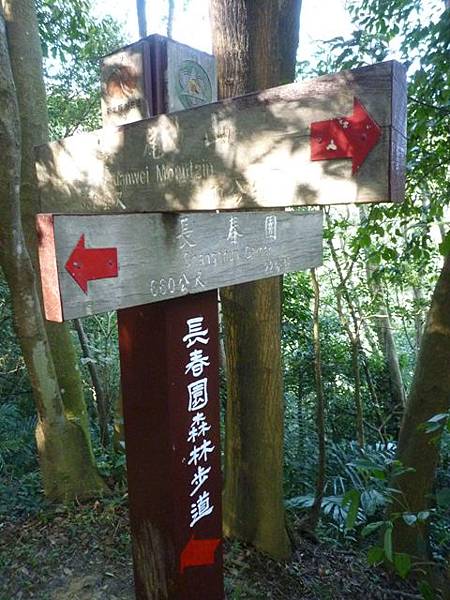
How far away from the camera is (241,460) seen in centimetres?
328

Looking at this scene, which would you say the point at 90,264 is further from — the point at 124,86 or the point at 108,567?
the point at 108,567

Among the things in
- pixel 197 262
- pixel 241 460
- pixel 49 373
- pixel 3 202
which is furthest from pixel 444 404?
pixel 3 202

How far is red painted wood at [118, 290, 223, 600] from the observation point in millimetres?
1707

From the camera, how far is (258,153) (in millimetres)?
1133

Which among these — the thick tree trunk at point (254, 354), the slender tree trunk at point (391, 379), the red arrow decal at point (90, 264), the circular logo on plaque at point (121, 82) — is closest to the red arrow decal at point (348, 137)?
the red arrow decal at point (90, 264)

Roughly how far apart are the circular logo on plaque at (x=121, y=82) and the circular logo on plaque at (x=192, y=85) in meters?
0.16

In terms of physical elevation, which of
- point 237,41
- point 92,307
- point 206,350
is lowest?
point 206,350

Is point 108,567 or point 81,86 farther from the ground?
point 81,86

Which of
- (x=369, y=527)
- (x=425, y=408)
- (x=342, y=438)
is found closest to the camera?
(x=369, y=527)

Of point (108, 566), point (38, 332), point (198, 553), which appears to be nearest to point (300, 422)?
point (108, 566)

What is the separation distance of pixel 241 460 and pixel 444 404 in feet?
5.04

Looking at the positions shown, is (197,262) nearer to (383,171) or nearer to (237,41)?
(383,171)

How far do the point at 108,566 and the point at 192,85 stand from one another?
3.09 metres

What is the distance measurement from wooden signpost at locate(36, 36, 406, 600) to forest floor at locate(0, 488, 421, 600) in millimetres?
1190
